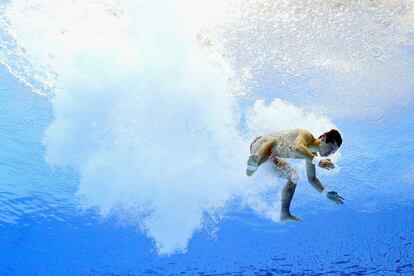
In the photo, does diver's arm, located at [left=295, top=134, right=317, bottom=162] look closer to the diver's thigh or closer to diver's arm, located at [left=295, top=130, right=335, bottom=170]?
diver's arm, located at [left=295, top=130, right=335, bottom=170]

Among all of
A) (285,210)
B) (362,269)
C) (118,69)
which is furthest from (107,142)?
(362,269)

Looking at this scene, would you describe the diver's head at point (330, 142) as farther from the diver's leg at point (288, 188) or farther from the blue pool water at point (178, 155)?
the blue pool water at point (178, 155)

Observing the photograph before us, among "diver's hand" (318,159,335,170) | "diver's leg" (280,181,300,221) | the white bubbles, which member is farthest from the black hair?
the white bubbles

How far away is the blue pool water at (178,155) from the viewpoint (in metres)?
9.55

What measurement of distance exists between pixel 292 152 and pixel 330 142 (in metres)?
0.53

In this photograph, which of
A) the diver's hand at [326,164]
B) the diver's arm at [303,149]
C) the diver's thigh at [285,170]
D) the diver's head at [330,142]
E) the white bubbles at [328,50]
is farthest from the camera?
the white bubbles at [328,50]

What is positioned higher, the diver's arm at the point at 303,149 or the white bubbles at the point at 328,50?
the white bubbles at the point at 328,50

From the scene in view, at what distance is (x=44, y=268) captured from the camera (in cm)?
2114

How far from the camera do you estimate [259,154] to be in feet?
17.8

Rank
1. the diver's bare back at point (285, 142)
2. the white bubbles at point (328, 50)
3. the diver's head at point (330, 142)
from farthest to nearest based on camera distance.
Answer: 1. the white bubbles at point (328, 50)
2. the diver's bare back at point (285, 142)
3. the diver's head at point (330, 142)

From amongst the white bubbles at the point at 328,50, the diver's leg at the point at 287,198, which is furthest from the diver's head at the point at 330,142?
the white bubbles at the point at 328,50

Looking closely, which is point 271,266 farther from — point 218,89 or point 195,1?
point 195,1

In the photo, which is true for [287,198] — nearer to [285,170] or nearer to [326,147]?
[285,170]

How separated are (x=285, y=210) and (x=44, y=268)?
59.2 feet
